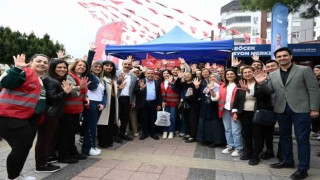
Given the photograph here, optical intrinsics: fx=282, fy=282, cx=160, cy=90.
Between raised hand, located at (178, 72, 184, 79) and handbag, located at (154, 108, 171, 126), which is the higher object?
raised hand, located at (178, 72, 184, 79)

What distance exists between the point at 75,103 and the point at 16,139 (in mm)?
1258

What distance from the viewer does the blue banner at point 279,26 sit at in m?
7.66

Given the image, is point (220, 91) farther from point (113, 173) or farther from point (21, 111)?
point (21, 111)

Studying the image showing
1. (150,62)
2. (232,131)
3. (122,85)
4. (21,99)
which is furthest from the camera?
(150,62)

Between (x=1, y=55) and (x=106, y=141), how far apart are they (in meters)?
25.1

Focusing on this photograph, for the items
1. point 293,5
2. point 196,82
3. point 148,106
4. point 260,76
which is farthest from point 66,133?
point 293,5

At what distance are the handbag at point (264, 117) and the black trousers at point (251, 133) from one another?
253mm

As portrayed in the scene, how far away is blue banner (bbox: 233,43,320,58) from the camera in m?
14.0

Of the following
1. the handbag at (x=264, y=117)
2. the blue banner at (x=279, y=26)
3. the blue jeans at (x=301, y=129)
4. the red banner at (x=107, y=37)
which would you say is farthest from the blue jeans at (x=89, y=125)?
the blue banner at (x=279, y=26)

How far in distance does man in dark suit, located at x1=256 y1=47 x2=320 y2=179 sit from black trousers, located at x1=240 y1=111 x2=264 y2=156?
1.29 ft

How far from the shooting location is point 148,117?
6809mm

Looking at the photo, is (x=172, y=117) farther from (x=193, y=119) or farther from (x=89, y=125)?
(x=89, y=125)

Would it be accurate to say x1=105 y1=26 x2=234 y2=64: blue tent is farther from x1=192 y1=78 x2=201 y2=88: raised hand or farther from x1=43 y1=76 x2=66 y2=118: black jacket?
x1=43 y1=76 x2=66 y2=118: black jacket

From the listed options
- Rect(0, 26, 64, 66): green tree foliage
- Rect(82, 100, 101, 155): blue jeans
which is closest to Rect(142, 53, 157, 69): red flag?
Rect(82, 100, 101, 155): blue jeans
